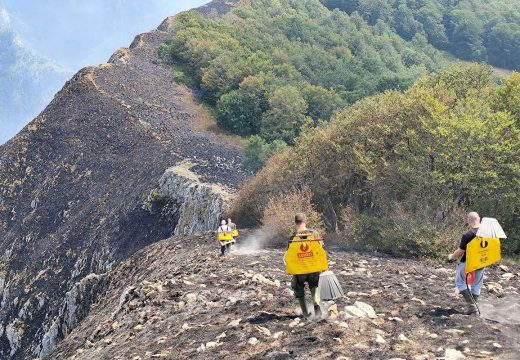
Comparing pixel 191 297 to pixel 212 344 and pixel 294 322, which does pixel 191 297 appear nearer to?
pixel 212 344

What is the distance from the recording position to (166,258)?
917 inches

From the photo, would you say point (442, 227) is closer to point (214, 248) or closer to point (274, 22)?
point (214, 248)

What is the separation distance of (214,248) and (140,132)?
34566 millimetres

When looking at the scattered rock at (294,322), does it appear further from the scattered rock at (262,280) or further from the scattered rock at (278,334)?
the scattered rock at (262,280)

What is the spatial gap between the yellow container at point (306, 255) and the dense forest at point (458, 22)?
155 m

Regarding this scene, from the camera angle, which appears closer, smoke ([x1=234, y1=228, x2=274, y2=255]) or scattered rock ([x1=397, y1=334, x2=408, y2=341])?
scattered rock ([x1=397, y1=334, x2=408, y2=341])

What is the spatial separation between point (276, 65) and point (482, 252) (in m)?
71.6

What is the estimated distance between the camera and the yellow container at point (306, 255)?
9773mm

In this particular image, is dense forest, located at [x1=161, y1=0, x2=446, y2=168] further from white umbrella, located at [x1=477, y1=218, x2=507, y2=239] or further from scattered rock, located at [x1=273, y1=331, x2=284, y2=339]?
scattered rock, located at [x1=273, y1=331, x2=284, y2=339]

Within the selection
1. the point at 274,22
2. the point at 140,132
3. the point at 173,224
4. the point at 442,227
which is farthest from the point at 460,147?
the point at 274,22

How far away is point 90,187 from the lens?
50.3 meters

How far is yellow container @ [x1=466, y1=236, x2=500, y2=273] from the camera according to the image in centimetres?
973

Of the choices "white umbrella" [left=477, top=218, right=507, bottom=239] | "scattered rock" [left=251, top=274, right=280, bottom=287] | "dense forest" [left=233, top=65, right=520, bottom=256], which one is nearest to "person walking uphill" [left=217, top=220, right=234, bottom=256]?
"dense forest" [left=233, top=65, right=520, bottom=256]

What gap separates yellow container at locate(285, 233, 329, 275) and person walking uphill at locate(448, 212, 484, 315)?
245 centimetres
